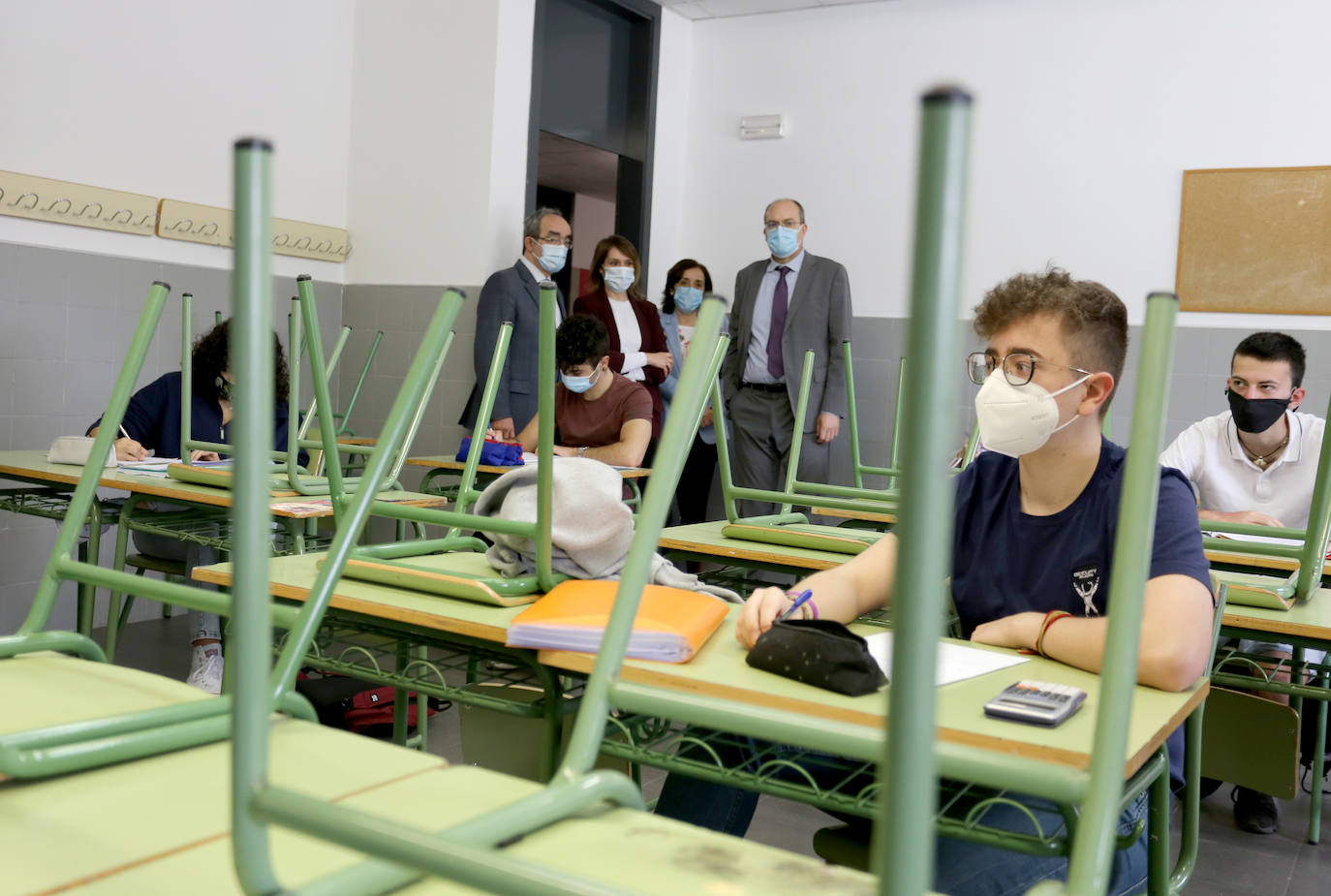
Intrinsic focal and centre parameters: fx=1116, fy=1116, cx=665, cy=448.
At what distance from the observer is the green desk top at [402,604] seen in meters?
1.29

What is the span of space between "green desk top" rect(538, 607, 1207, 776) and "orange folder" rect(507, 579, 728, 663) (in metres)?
0.01

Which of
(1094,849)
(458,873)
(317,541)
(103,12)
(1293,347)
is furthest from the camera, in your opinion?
(103,12)

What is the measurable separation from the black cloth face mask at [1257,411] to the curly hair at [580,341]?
1886 mm

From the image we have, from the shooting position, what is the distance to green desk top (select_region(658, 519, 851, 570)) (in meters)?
2.07

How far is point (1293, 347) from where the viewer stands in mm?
2844

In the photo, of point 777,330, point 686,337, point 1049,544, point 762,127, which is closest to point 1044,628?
point 1049,544

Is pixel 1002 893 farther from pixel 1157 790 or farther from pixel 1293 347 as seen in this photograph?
pixel 1293 347

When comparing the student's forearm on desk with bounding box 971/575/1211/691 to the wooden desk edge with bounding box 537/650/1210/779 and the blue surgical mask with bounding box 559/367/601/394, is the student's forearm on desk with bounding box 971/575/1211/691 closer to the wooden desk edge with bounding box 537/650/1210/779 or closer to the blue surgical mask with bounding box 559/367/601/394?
the wooden desk edge with bounding box 537/650/1210/779

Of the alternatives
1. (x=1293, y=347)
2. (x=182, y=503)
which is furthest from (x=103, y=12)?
(x=1293, y=347)

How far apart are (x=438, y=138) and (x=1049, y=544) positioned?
13.3 ft

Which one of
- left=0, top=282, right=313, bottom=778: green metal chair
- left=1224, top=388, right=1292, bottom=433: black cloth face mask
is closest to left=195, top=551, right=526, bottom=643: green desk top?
left=0, top=282, right=313, bottom=778: green metal chair

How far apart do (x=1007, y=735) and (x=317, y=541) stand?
76.6 inches

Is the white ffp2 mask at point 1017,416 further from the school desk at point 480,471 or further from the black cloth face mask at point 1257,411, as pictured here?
the school desk at point 480,471

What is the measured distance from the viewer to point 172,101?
4.23 meters
